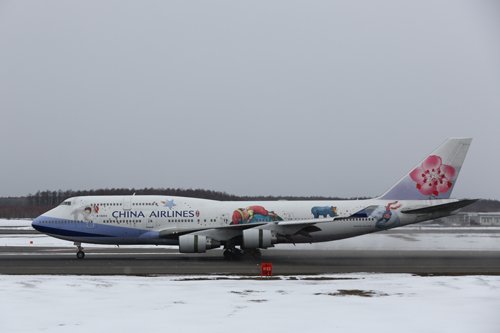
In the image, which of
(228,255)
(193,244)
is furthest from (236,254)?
(193,244)

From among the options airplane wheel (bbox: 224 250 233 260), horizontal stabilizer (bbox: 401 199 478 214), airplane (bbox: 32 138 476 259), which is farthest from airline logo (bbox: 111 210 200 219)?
horizontal stabilizer (bbox: 401 199 478 214)

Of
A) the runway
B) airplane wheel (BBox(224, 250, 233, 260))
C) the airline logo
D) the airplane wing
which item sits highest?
the airline logo

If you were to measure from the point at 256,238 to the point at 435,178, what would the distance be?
9.56 meters

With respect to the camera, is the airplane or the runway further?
the airplane

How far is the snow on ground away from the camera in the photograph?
11.5 m

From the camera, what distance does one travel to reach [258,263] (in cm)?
2528

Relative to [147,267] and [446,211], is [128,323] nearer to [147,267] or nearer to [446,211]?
[147,267]

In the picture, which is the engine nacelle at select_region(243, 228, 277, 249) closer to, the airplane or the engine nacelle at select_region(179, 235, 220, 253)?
the airplane

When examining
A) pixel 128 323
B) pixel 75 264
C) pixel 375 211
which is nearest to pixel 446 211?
pixel 375 211

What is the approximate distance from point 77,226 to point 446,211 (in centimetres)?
1748

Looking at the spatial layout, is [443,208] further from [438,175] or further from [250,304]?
[250,304]

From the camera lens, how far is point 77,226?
28344 mm

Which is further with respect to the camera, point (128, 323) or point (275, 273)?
point (275, 273)

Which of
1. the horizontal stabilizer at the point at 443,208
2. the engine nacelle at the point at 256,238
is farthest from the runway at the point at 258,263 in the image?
the horizontal stabilizer at the point at 443,208
